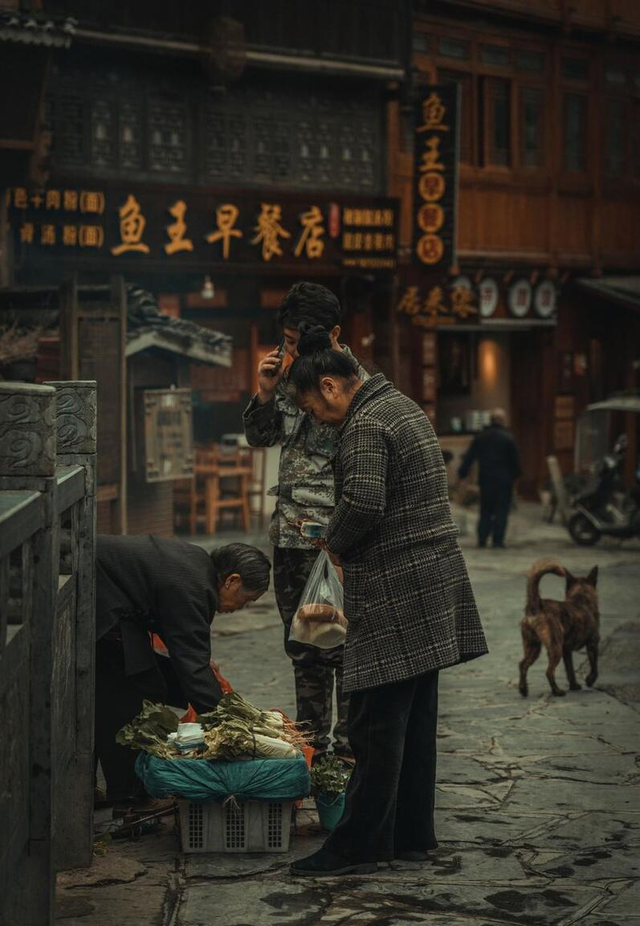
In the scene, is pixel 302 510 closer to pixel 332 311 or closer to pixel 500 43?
pixel 332 311

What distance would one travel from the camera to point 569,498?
75.2 feet

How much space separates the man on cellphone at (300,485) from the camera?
273 inches

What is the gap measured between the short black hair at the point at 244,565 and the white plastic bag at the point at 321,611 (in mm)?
259

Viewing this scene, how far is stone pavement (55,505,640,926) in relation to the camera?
17.5 ft

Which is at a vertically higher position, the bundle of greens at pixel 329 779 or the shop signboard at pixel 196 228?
the shop signboard at pixel 196 228

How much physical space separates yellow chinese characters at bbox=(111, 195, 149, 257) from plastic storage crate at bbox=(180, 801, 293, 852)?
14427mm

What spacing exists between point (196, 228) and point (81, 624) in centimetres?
1530

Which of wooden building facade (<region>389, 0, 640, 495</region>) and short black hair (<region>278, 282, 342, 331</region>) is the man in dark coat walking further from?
short black hair (<region>278, 282, 342, 331</region>)

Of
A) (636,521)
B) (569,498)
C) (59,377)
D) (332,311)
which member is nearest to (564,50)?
(569,498)

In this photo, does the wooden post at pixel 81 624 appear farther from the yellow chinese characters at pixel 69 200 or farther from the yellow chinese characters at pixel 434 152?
the yellow chinese characters at pixel 434 152

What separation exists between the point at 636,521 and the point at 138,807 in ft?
45.0

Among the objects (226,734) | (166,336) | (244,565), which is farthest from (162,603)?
(166,336)

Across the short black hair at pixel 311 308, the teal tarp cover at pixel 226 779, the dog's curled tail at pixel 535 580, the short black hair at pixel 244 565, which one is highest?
the short black hair at pixel 311 308

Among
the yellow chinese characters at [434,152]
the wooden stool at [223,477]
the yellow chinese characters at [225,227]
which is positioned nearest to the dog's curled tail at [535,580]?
the wooden stool at [223,477]
